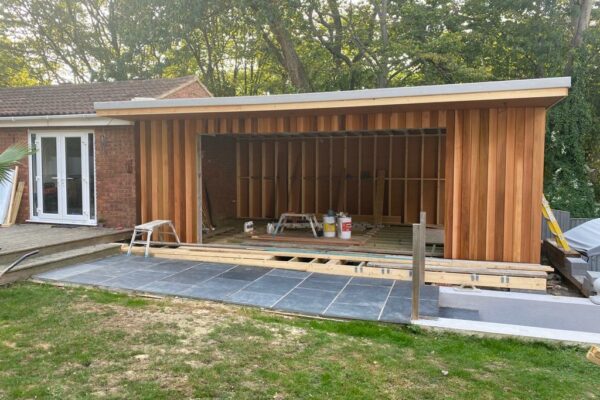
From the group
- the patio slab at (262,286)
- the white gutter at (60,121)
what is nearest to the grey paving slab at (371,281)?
the patio slab at (262,286)

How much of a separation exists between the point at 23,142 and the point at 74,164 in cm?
133

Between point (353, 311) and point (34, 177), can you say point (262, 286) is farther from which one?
point (34, 177)

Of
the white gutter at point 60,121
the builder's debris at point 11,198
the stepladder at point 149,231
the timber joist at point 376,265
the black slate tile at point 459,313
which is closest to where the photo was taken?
the black slate tile at point 459,313

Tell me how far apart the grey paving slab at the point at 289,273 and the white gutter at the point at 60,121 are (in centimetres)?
430

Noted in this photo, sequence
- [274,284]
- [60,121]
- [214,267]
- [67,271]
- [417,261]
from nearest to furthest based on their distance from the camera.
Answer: [417,261] < [274,284] < [67,271] < [214,267] < [60,121]

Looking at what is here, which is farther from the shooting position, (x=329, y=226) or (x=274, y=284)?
(x=329, y=226)

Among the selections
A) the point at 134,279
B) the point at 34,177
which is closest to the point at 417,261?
the point at 134,279

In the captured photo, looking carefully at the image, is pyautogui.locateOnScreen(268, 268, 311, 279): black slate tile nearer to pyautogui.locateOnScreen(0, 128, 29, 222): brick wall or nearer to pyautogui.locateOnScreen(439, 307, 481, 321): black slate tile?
pyautogui.locateOnScreen(439, 307, 481, 321): black slate tile

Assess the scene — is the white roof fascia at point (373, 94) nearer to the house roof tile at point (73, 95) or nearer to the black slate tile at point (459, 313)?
the house roof tile at point (73, 95)

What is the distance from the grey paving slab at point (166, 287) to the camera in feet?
18.4

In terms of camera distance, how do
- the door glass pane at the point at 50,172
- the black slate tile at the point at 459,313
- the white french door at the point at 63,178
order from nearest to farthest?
1. the black slate tile at the point at 459,313
2. the white french door at the point at 63,178
3. the door glass pane at the point at 50,172

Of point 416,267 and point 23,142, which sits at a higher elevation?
point 23,142

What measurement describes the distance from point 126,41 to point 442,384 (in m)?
17.5

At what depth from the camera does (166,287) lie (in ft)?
19.0
